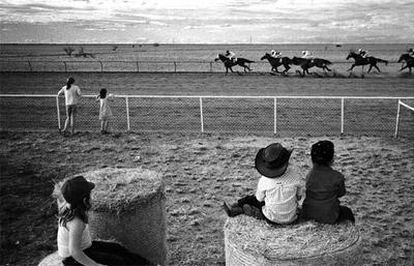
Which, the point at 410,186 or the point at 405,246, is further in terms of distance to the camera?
the point at 410,186

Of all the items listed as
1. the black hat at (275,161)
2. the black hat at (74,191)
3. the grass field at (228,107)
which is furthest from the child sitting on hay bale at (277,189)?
the grass field at (228,107)

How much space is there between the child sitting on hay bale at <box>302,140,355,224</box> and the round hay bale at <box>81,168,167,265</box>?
6.11 ft

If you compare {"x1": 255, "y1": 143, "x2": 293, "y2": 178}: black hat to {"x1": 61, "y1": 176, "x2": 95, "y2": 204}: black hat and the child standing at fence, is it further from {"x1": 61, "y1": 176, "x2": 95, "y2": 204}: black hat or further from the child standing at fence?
the child standing at fence

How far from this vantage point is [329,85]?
2270cm

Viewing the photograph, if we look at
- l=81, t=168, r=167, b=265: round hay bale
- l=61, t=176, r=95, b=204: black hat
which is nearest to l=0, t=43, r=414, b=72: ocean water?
l=81, t=168, r=167, b=265: round hay bale

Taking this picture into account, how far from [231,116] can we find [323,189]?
36.7ft

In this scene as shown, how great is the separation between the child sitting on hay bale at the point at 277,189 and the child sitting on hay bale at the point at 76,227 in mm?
1276

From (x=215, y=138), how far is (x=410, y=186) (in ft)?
17.8

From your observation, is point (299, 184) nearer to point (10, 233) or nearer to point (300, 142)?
point (10, 233)

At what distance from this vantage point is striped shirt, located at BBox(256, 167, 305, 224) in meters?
3.91

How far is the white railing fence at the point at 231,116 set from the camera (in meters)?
13.3

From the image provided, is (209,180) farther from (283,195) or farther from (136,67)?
(136,67)

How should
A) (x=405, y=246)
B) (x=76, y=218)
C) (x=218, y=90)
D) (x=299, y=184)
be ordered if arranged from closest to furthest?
(x=76, y=218) < (x=299, y=184) < (x=405, y=246) < (x=218, y=90)

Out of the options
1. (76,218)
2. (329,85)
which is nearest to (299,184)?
(76,218)
